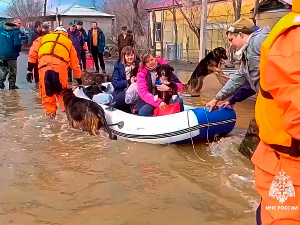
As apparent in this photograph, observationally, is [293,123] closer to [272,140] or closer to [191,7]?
[272,140]

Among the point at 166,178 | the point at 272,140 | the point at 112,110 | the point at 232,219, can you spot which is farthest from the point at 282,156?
the point at 112,110

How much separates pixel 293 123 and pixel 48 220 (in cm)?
247

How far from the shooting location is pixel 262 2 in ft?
42.4

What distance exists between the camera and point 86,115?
20.0 ft

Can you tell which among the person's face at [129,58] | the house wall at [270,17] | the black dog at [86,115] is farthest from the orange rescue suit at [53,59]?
the house wall at [270,17]

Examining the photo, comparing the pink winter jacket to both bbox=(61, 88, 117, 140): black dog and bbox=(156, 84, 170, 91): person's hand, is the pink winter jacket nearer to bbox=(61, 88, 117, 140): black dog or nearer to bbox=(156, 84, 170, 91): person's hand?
bbox=(156, 84, 170, 91): person's hand

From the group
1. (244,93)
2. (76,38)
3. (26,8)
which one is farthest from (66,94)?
(26,8)

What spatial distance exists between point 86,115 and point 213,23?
49.4 feet

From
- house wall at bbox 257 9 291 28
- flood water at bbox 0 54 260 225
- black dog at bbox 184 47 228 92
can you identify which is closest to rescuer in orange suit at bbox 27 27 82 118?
flood water at bbox 0 54 260 225

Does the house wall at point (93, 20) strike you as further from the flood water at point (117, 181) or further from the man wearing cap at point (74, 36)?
the flood water at point (117, 181)

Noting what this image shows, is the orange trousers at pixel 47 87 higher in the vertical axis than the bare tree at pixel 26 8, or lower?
lower

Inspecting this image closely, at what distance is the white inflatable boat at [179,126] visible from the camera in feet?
17.6

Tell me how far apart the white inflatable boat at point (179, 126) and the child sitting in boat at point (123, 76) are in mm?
653

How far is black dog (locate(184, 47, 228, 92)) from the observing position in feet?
33.3
